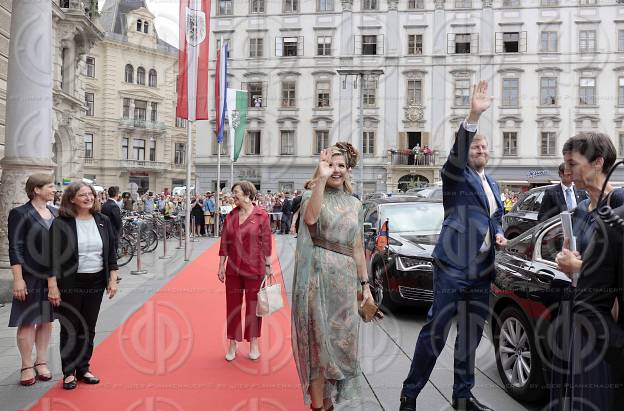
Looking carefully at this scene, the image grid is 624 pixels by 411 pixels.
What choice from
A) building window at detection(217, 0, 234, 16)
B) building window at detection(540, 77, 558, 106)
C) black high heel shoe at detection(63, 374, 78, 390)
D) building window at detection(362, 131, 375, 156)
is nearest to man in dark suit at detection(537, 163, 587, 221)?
black high heel shoe at detection(63, 374, 78, 390)

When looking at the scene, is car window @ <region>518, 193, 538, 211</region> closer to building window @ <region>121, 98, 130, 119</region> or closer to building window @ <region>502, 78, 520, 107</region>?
building window @ <region>502, 78, 520, 107</region>

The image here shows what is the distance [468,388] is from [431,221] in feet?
15.3

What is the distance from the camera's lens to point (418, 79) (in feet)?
143

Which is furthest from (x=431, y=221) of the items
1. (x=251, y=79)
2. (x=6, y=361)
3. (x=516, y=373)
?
(x=251, y=79)

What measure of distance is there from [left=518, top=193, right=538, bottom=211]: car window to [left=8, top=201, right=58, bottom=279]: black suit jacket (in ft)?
35.0

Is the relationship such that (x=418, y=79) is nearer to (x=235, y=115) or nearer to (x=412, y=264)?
(x=235, y=115)

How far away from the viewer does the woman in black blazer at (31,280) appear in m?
4.93

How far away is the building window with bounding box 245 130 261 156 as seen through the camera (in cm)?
4522

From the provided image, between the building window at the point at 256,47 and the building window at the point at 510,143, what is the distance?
19.4 metres

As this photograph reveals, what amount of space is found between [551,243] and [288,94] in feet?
136

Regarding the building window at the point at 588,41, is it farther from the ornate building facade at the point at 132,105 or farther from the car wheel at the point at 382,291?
the car wheel at the point at 382,291


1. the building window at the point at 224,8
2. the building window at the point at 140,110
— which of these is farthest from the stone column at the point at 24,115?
the building window at the point at 140,110

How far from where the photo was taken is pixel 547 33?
42469 mm

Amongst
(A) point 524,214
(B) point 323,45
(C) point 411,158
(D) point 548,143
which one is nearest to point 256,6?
(B) point 323,45
